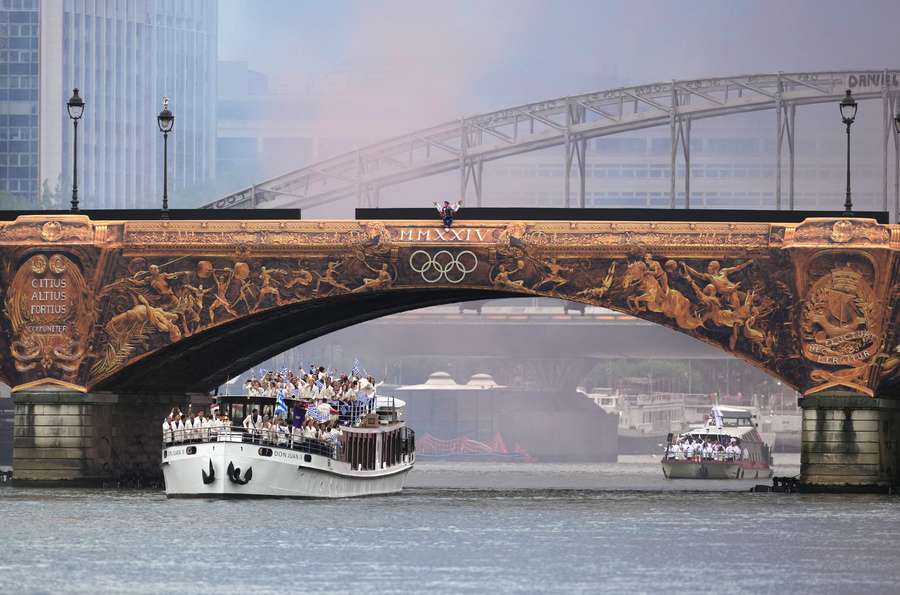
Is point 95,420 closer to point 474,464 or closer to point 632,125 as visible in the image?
point 632,125

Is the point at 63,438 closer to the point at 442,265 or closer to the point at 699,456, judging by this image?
the point at 442,265

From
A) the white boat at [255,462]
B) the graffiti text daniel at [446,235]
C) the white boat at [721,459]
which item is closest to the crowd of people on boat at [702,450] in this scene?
the white boat at [721,459]

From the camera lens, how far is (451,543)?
79625 mm

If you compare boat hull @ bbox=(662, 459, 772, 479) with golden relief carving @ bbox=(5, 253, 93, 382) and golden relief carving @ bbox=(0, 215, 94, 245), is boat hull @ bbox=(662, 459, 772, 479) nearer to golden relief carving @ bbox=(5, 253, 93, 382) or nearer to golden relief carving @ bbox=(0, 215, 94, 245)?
golden relief carving @ bbox=(5, 253, 93, 382)

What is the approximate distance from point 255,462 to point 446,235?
1235 centimetres

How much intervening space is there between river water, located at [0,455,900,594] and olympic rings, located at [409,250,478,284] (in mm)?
9090

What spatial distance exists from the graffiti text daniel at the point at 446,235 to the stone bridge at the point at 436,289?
0.06m

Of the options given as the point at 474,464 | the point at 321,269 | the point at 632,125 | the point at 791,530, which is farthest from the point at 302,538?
the point at 474,464

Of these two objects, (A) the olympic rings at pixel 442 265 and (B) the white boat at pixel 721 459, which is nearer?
(A) the olympic rings at pixel 442 265

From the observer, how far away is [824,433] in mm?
99938

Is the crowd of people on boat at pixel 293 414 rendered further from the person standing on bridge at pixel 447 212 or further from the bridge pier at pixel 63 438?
the person standing on bridge at pixel 447 212

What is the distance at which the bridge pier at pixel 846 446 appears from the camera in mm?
99375

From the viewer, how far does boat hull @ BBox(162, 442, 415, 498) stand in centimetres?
9600

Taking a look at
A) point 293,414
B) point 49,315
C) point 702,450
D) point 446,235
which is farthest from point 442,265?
point 702,450
